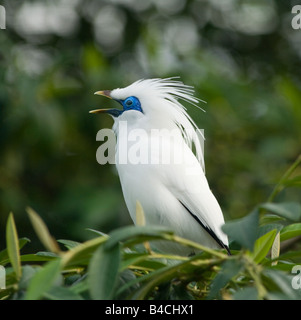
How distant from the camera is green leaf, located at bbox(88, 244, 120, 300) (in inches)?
65.4

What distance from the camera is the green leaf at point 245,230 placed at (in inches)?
65.3

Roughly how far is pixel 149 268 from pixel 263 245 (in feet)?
1.39

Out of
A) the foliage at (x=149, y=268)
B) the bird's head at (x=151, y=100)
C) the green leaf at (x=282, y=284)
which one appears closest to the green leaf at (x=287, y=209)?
the foliage at (x=149, y=268)

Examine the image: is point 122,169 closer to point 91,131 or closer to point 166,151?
point 166,151

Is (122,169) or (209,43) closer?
(122,169)

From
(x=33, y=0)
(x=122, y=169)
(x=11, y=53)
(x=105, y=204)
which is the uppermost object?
(x=33, y=0)

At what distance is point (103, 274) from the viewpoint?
1683 mm

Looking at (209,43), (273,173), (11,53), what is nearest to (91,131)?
(11,53)

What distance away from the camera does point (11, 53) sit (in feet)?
19.6

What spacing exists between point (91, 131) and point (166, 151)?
224 centimetres

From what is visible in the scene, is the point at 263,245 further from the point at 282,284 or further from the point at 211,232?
the point at 211,232

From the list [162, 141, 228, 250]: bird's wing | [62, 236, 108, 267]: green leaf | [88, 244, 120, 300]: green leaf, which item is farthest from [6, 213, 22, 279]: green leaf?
[162, 141, 228, 250]: bird's wing

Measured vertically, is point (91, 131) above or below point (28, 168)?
above
